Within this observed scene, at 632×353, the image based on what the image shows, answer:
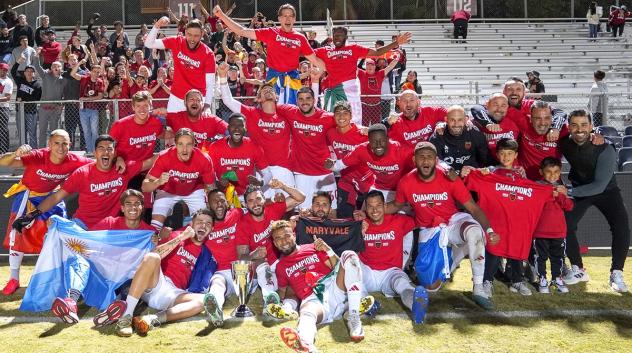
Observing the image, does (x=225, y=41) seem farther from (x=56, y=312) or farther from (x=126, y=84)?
(x=56, y=312)

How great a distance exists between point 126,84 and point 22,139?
213 cm

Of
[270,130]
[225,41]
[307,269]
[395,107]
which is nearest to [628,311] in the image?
[307,269]

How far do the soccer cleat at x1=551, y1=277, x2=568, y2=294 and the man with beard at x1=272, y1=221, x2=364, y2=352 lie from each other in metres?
2.52

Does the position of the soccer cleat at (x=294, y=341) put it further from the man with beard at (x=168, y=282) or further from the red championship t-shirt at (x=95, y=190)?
the red championship t-shirt at (x=95, y=190)

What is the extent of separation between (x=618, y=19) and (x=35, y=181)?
2028 cm

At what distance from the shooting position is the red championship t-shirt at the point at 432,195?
7.50 meters

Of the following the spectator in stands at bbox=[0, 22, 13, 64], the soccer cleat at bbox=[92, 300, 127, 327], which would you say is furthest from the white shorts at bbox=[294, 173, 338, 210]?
the spectator in stands at bbox=[0, 22, 13, 64]

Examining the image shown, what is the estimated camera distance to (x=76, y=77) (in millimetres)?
13812

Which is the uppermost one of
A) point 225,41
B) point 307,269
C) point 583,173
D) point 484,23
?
Result: point 484,23

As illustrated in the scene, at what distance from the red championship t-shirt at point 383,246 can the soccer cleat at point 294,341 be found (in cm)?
193

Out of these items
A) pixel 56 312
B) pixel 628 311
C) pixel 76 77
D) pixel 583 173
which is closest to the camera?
pixel 56 312

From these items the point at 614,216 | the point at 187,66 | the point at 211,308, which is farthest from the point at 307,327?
the point at 187,66

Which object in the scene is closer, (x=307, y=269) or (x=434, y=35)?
(x=307, y=269)

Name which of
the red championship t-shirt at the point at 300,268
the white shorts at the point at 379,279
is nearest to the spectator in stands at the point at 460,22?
the white shorts at the point at 379,279
